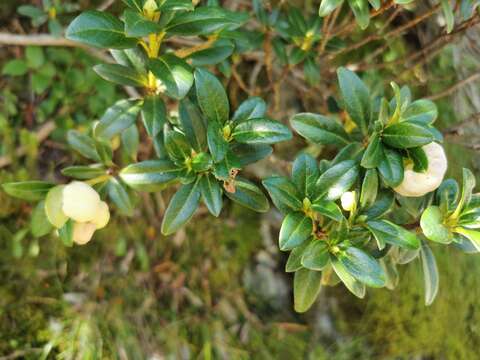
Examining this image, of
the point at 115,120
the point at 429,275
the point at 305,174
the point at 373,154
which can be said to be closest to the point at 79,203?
the point at 115,120

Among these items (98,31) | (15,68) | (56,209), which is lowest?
(15,68)

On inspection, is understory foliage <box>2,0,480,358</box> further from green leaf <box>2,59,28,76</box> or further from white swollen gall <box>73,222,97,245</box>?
green leaf <box>2,59,28,76</box>

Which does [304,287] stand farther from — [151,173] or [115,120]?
[115,120]

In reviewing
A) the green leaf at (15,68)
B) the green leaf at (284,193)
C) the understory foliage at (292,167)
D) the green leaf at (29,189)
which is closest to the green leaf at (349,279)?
the understory foliage at (292,167)

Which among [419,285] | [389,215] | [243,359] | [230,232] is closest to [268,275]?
[230,232]

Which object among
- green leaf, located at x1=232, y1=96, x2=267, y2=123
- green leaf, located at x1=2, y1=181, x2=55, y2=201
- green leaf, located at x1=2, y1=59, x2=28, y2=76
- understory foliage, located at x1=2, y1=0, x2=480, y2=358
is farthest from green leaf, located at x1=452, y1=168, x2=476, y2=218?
green leaf, located at x1=2, y1=59, x2=28, y2=76

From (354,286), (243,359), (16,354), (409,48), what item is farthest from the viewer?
(409,48)

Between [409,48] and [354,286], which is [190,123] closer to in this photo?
[354,286]

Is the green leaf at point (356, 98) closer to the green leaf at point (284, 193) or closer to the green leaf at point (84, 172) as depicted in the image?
the green leaf at point (284, 193)
